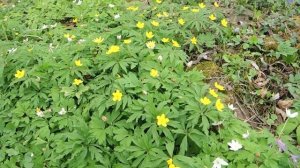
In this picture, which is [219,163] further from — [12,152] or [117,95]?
[12,152]

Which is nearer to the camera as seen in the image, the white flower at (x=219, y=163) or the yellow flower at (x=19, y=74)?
the white flower at (x=219, y=163)

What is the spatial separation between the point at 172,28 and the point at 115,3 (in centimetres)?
98

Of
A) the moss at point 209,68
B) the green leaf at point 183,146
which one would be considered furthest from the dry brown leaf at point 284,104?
the green leaf at point 183,146

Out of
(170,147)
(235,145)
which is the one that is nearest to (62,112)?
(170,147)

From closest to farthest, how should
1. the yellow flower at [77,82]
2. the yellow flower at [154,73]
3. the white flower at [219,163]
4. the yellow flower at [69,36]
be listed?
the white flower at [219,163]
the yellow flower at [154,73]
the yellow flower at [77,82]
the yellow flower at [69,36]

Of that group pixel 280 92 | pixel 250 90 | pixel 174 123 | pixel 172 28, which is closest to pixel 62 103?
pixel 174 123

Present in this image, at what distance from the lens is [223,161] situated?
2.23m

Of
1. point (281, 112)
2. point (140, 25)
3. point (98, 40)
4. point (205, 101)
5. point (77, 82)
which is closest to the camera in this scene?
point (205, 101)

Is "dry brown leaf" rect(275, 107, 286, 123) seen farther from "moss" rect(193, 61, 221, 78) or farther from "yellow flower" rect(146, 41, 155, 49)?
"yellow flower" rect(146, 41, 155, 49)

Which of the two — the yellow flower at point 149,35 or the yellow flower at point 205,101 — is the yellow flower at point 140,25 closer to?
the yellow flower at point 149,35

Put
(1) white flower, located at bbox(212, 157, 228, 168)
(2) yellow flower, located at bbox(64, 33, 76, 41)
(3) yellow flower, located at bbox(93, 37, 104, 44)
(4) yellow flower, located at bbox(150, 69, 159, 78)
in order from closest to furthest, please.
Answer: (1) white flower, located at bbox(212, 157, 228, 168), (4) yellow flower, located at bbox(150, 69, 159, 78), (3) yellow flower, located at bbox(93, 37, 104, 44), (2) yellow flower, located at bbox(64, 33, 76, 41)

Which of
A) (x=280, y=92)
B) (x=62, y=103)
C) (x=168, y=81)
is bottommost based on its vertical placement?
(x=280, y=92)

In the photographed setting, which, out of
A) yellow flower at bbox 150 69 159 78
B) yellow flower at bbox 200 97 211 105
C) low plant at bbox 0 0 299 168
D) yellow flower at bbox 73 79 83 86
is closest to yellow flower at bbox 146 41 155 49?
low plant at bbox 0 0 299 168

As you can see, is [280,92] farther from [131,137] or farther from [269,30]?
[131,137]
